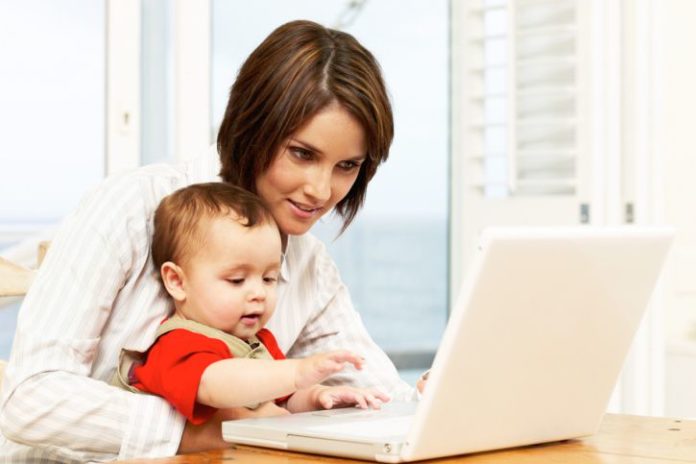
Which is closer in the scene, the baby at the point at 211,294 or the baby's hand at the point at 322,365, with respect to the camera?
the baby's hand at the point at 322,365

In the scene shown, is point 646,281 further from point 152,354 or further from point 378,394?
point 152,354

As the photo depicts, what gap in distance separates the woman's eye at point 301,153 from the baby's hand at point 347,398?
289 millimetres

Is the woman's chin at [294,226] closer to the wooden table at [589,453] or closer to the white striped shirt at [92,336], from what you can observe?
the white striped shirt at [92,336]

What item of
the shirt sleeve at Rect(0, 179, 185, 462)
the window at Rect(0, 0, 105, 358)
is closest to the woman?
the shirt sleeve at Rect(0, 179, 185, 462)

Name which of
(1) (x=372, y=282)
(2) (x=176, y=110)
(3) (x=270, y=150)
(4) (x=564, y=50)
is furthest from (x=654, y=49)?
(1) (x=372, y=282)

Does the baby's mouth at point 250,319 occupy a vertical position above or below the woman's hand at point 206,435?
above

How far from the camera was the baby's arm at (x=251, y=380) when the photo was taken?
3.77 feet

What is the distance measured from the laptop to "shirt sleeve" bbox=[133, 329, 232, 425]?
0.06 m

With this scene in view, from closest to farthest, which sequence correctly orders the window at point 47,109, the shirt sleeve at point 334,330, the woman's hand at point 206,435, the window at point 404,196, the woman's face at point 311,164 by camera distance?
the woman's hand at point 206,435 < the woman's face at point 311,164 < the shirt sleeve at point 334,330 < the window at point 47,109 < the window at point 404,196

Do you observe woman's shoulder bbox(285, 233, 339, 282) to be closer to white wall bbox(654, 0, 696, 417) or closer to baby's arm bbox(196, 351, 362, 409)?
baby's arm bbox(196, 351, 362, 409)

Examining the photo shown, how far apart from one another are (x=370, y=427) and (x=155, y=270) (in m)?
0.37

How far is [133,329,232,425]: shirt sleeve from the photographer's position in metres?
1.20

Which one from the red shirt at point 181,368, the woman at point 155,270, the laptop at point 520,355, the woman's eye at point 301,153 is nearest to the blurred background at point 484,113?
the woman at point 155,270

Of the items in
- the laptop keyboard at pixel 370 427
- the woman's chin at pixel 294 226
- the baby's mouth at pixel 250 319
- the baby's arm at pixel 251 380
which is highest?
the woman's chin at pixel 294 226
